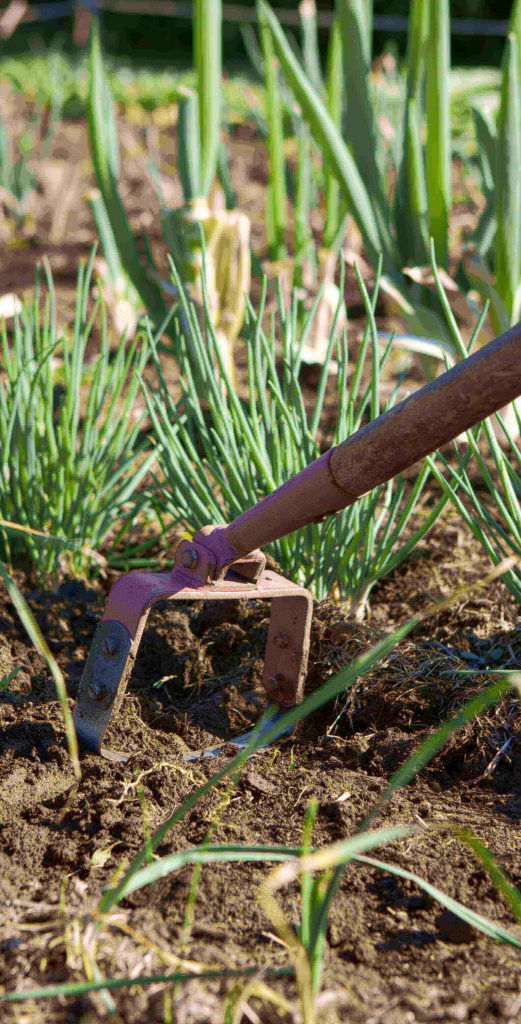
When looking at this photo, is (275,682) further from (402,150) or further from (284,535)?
(402,150)

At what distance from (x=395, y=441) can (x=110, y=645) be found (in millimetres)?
498

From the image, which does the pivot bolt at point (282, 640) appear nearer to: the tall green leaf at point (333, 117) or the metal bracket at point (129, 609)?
the metal bracket at point (129, 609)

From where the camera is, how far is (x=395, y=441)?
3.23ft

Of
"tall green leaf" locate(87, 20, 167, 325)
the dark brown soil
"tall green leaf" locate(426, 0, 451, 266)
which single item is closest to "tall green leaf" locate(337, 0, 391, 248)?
"tall green leaf" locate(426, 0, 451, 266)

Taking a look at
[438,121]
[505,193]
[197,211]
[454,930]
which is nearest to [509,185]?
[505,193]

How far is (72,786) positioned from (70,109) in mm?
5383

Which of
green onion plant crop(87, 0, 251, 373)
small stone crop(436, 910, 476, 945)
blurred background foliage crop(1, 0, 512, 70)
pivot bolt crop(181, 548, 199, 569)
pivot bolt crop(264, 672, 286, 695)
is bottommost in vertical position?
small stone crop(436, 910, 476, 945)

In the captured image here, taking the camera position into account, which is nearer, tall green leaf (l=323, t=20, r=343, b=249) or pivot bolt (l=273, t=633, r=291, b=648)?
pivot bolt (l=273, t=633, r=291, b=648)

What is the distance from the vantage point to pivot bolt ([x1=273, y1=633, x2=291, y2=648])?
4.57ft

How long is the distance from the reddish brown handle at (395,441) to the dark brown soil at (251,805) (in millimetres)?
344

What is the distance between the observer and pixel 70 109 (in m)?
5.72

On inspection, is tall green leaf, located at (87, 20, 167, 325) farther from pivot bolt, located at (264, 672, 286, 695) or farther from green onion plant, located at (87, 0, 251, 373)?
pivot bolt, located at (264, 672, 286, 695)

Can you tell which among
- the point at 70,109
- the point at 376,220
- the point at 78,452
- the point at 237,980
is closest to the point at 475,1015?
the point at 237,980

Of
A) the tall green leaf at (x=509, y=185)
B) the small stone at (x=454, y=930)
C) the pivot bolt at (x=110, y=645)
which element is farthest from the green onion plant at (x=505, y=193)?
the small stone at (x=454, y=930)
